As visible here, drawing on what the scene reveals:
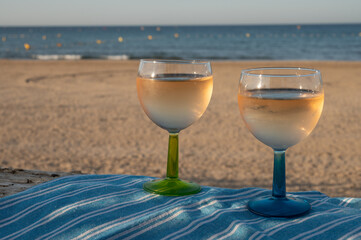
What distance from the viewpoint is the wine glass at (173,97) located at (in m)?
1.35

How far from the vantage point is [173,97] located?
1.35 meters

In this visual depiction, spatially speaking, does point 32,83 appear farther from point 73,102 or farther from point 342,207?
point 342,207

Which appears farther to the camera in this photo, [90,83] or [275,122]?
[90,83]

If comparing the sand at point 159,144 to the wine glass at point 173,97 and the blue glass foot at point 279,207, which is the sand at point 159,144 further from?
the blue glass foot at point 279,207

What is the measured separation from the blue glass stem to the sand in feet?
Result: 13.1

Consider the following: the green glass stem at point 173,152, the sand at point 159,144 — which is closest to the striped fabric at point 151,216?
the green glass stem at point 173,152

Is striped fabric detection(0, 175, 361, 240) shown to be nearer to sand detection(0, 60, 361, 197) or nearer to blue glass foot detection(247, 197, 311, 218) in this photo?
blue glass foot detection(247, 197, 311, 218)

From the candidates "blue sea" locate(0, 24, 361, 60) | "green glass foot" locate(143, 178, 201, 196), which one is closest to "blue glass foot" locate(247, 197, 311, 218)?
"green glass foot" locate(143, 178, 201, 196)

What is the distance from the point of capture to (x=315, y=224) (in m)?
1.09

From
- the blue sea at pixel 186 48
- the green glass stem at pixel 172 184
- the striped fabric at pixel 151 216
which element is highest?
the blue sea at pixel 186 48

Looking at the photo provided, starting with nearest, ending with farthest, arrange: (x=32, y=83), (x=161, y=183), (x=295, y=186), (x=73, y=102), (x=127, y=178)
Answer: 1. (x=161, y=183)
2. (x=127, y=178)
3. (x=295, y=186)
4. (x=73, y=102)
5. (x=32, y=83)

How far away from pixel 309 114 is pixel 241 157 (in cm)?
524

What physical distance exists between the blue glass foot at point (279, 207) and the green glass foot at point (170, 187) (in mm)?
215

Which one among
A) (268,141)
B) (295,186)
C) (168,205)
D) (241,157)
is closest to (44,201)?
(168,205)
